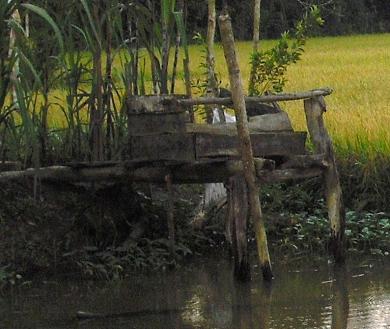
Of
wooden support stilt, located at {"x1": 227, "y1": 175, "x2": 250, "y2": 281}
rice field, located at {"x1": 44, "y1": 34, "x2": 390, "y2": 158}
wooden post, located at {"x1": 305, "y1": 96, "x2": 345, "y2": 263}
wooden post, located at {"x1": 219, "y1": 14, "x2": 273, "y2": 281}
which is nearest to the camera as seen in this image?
wooden post, located at {"x1": 219, "y1": 14, "x2": 273, "y2": 281}

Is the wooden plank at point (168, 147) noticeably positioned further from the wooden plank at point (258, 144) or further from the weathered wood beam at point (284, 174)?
the weathered wood beam at point (284, 174)

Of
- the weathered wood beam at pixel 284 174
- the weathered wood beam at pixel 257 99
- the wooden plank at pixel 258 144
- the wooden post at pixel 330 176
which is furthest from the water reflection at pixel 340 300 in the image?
the weathered wood beam at pixel 257 99

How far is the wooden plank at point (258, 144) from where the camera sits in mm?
7098

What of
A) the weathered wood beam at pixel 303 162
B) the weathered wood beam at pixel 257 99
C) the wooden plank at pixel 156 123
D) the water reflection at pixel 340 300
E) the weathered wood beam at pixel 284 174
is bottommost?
the water reflection at pixel 340 300

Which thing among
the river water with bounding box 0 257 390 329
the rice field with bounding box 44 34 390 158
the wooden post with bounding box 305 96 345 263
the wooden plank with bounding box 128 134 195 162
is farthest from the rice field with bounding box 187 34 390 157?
the wooden plank with bounding box 128 134 195 162

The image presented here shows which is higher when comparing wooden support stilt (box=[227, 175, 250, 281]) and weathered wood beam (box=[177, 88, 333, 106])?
weathered wood beam (box=[177, 88, 333, 106])

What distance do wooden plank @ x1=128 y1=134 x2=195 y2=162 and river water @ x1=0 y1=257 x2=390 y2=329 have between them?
0.81 meters

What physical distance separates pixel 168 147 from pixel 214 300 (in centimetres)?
96

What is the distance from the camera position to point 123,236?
785 cm

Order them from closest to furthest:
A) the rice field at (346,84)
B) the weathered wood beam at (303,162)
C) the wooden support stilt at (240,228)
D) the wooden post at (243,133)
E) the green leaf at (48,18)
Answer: the green leaf at (48,18)
the wooden post at (243,133)
the wooden support stilt at (240,228)
the weathered wood beam at (303,162)
the rice field at (346,84)

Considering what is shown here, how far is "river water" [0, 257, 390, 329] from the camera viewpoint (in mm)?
6254

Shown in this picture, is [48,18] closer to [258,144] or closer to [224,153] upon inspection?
[224,153]

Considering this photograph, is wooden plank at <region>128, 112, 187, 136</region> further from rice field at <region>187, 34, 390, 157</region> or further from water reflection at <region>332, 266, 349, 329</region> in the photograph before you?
rice field at <region>187, 34, 390, 157</region>

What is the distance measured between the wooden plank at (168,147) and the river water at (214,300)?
2.65ft
